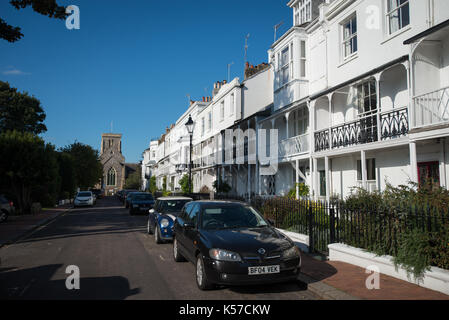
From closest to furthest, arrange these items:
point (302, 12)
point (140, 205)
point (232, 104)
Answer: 1. point (302, 12)
2. point (140, 205)
3. point (232, 104)

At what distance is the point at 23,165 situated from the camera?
939 inches

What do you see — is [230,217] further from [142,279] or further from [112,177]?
[112,177]

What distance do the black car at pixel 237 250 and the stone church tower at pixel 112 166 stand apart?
9889 centimetres

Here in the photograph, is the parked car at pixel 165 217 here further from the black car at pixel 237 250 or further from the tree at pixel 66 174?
the tree at pixel 66 174

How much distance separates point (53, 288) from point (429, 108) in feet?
36.2

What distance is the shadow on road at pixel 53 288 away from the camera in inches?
Result: 219

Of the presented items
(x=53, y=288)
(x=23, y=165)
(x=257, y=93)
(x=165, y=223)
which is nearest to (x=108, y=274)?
(x=53, y=288)

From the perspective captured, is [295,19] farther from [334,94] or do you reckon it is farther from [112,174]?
[112,174]

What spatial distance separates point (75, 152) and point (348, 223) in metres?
54.8

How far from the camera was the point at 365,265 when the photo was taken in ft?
23.5

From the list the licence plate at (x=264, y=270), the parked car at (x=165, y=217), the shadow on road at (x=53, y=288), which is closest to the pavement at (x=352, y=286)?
the licence plate at (x=264, y=270)

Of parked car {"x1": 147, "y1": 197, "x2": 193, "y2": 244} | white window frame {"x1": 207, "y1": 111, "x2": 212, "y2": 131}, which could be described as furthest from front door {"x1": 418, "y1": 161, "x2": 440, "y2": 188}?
white window frame {"x1": 207, "y1": 111, "x2": 212, "y2": 131}

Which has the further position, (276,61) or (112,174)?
(112,174)
